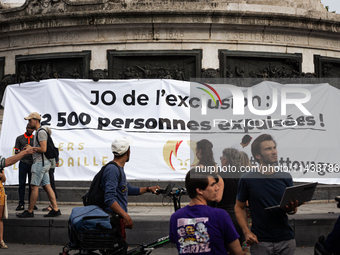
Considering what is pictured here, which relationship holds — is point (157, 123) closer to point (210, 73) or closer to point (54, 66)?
point (210, 73)

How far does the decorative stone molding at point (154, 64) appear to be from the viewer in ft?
36.7

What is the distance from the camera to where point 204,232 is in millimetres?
2936

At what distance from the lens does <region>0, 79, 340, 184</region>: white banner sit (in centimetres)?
980

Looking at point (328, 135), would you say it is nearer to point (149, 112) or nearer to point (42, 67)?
point (149, 112)

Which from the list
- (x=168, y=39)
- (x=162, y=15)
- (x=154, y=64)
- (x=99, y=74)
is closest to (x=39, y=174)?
(x=99, y=74)

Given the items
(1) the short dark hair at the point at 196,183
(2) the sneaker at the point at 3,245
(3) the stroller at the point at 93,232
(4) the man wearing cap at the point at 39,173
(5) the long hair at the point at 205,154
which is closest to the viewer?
(1) the short dark hair at the point at 196,183

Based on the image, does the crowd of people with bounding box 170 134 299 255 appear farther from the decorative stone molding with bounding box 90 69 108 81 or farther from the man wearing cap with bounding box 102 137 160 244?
the decorative stone molding with bounding box 90 69 108 81

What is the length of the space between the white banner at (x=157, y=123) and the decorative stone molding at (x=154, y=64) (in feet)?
2.75

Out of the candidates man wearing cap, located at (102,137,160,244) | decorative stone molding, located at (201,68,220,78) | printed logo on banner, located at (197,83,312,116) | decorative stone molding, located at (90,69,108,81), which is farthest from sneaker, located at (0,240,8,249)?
decorative stone molding, located at (201,68,220,78)

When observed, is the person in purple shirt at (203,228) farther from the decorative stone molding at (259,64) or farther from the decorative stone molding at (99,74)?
the decorative stone molding at (259,64)

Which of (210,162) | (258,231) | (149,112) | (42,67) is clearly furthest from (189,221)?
(42,67)

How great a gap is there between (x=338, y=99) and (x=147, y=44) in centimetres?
545

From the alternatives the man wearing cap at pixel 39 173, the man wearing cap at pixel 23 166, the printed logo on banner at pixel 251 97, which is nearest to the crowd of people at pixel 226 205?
the man wearing cap at pixel 39 173

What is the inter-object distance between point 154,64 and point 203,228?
8800 millimetres
